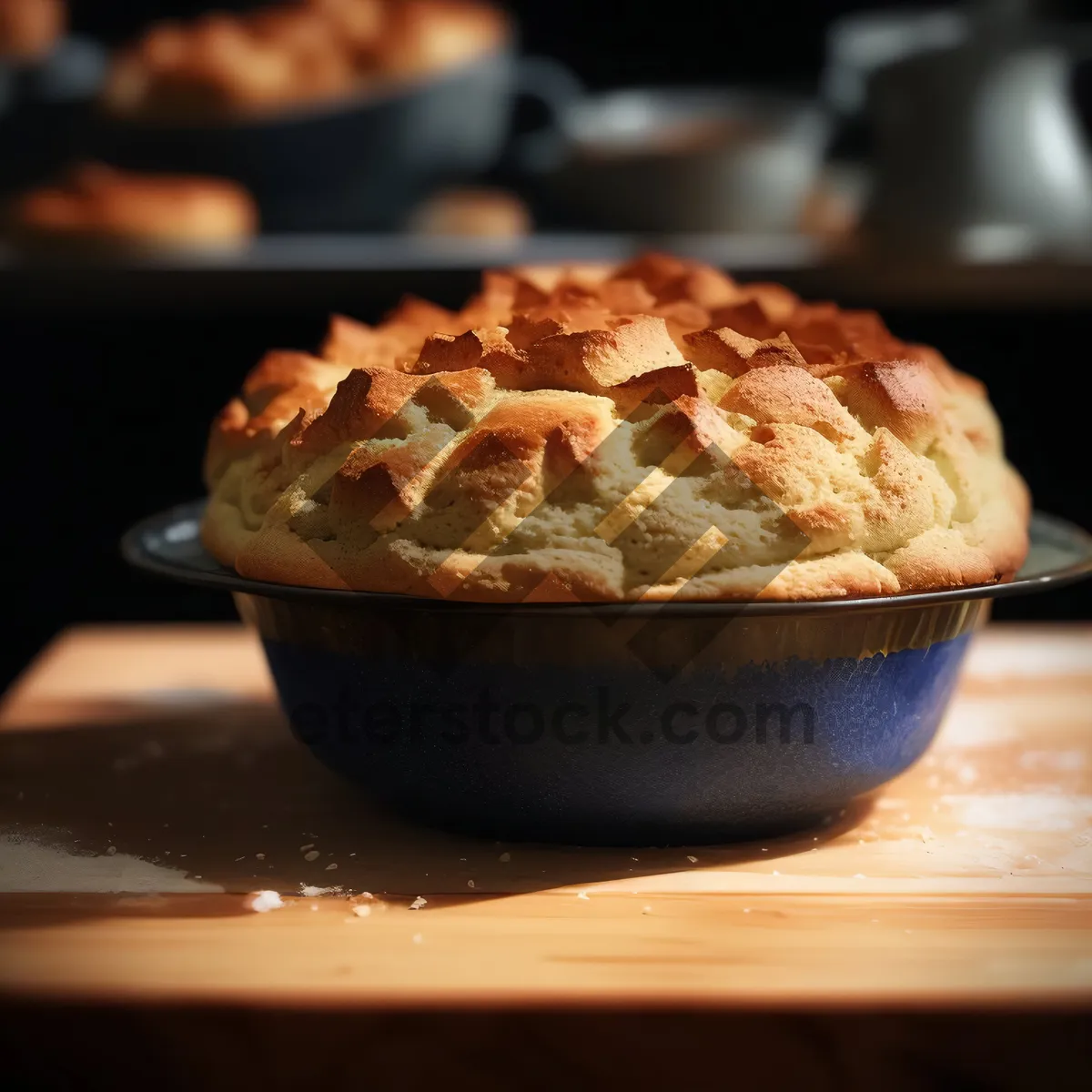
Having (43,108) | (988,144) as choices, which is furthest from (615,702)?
(43,108)

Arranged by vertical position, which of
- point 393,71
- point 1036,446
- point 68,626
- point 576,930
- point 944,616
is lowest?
point 68,626

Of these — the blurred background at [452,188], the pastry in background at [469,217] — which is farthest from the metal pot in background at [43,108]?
the pastry in background at [469,217]

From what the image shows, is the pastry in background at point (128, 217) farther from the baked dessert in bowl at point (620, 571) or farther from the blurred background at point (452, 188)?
the baked dessert in bowl at point (620, 571)

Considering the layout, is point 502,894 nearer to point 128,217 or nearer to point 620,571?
point 620,571

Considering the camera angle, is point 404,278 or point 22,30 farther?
point 22,30

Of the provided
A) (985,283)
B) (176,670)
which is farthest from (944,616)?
(985,283)

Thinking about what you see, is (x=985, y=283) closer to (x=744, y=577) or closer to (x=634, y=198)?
(x=634, y=198)

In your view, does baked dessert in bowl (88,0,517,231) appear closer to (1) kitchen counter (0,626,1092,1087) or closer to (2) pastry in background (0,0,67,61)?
(2) pastry in background (0,0,67,61)
